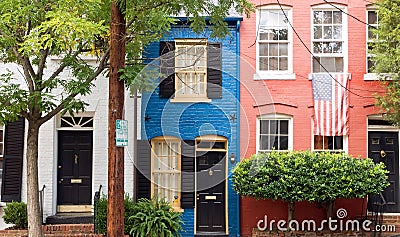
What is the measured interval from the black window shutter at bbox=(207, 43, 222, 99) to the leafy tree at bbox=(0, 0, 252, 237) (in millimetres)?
2988

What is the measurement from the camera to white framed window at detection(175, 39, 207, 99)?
48.6 ft

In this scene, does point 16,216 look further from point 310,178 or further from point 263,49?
point 263,49

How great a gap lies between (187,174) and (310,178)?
3333 mm

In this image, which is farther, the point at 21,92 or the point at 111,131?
the point at 21,92

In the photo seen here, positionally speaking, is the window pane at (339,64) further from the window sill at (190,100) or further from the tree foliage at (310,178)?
the window sill at (190,100)

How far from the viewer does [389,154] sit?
15.0 meters

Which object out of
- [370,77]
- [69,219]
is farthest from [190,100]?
[370,77]

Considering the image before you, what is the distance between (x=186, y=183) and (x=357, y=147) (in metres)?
4.60

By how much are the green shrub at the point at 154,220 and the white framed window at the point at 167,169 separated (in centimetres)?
124

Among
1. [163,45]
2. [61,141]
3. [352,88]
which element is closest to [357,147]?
[352,88]

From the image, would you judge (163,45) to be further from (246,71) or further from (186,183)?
(186,183)

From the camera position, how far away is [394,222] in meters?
14.6

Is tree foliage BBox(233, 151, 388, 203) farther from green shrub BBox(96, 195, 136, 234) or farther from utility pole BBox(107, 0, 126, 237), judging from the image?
utility pole BBox(107, 0, 126, 237)

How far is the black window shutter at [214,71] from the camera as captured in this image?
14.9 metres
